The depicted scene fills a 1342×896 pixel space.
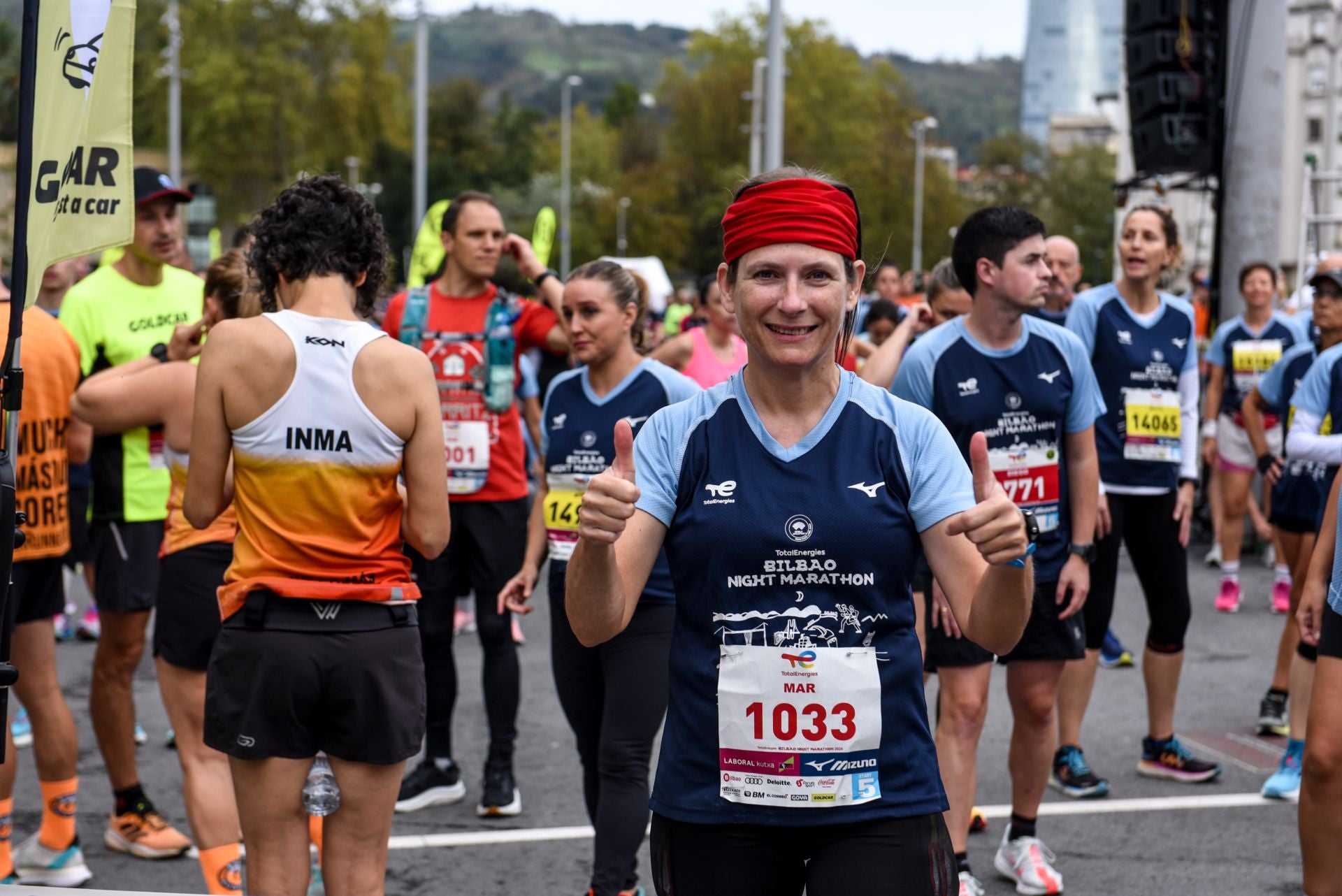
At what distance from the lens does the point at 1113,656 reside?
8.59m

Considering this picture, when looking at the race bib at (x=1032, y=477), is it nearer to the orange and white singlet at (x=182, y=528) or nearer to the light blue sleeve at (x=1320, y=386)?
the light blue sleeve at (x=1320, y=386)

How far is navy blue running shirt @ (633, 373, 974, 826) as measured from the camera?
2701 millimetres

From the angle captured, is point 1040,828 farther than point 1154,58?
No

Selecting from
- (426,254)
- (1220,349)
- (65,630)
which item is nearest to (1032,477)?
(1220,349)

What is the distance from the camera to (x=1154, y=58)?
534 inches

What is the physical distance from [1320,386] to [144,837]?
466cm

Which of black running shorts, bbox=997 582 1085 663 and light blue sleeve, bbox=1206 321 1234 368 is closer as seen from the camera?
black running shorts, bbox=997 582 1085 663

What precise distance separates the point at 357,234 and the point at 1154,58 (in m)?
11.3

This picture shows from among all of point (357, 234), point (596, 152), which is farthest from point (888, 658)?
point (596, 152)

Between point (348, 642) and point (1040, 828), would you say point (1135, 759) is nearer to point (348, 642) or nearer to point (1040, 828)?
point (1040, 828)

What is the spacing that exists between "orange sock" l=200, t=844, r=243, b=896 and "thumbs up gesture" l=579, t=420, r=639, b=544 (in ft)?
8.44

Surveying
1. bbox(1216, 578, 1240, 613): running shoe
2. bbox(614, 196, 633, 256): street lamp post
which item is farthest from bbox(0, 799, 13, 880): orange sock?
bbox(614, 196, 633, 256): street lamp post

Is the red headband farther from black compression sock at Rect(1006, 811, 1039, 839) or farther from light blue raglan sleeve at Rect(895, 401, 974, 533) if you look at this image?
black compression sock at Rect(1006, 811, 1039, 839)

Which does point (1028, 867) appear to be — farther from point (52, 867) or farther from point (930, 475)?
point (52, 867)
